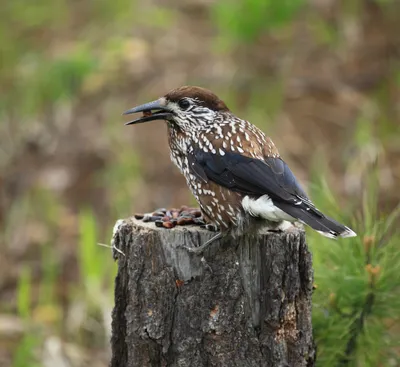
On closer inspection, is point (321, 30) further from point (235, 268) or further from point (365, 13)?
point (235, 268)

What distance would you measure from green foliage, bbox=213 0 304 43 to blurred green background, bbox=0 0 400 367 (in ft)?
0.04

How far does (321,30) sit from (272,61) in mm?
582

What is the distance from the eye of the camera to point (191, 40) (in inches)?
382

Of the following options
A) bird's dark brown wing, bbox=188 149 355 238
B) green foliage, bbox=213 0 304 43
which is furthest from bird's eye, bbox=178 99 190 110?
green foliage, bbox=213 0 304 43

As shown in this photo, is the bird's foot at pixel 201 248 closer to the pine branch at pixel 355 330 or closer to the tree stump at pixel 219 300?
the tree stump at pixel 219 300

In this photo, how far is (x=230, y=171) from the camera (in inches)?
156

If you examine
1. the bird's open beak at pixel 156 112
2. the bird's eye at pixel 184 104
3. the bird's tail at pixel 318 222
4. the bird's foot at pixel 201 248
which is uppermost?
the bird's eye at pixel 184 104

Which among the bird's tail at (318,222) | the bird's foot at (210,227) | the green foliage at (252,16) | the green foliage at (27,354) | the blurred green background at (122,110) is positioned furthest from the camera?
the green foliage at (252,16)

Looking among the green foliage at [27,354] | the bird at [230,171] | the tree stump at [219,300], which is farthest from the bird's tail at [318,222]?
the green foliage at [27,354]

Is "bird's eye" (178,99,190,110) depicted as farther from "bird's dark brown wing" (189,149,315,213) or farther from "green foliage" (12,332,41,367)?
"green foliage" (12,332,41,367)

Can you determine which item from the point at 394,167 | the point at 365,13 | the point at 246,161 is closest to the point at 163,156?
the point at 394,167

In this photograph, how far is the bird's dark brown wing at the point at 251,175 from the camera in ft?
12.4

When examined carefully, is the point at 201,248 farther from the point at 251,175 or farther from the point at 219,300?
the point at 251,175

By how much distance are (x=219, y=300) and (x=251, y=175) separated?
1.83 ft
